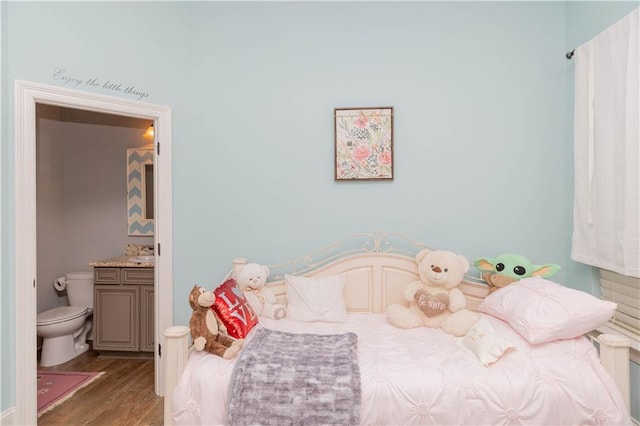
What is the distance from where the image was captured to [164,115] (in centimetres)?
278

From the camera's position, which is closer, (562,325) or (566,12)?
(562,325)

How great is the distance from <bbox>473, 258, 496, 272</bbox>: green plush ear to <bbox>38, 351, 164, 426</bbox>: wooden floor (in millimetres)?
2344

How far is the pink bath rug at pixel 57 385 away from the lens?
8.43ft

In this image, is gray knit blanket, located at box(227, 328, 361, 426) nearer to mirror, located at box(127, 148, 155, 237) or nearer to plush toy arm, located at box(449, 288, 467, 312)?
plush toy arm, located at box(449, 288, 467, 312)

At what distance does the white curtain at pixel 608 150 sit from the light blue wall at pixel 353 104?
0.33 metres

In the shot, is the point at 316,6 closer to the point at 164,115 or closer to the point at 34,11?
the point at 164,115

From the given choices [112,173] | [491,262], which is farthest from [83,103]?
[491,262]

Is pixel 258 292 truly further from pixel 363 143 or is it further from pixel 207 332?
pixel 363 143

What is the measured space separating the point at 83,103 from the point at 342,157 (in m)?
1.78

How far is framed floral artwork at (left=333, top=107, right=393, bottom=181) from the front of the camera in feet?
9.25

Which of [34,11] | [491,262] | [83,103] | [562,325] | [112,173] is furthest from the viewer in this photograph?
[112,173]

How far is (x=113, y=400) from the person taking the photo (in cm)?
261

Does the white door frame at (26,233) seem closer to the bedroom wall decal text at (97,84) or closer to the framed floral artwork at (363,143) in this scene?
the bedroom wall decal text at (97,84)

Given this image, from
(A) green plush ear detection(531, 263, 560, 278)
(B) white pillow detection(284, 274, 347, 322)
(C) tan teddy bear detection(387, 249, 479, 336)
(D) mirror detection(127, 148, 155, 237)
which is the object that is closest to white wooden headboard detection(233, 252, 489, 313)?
(B) white pillow detection(284, 274, 347, 322)
